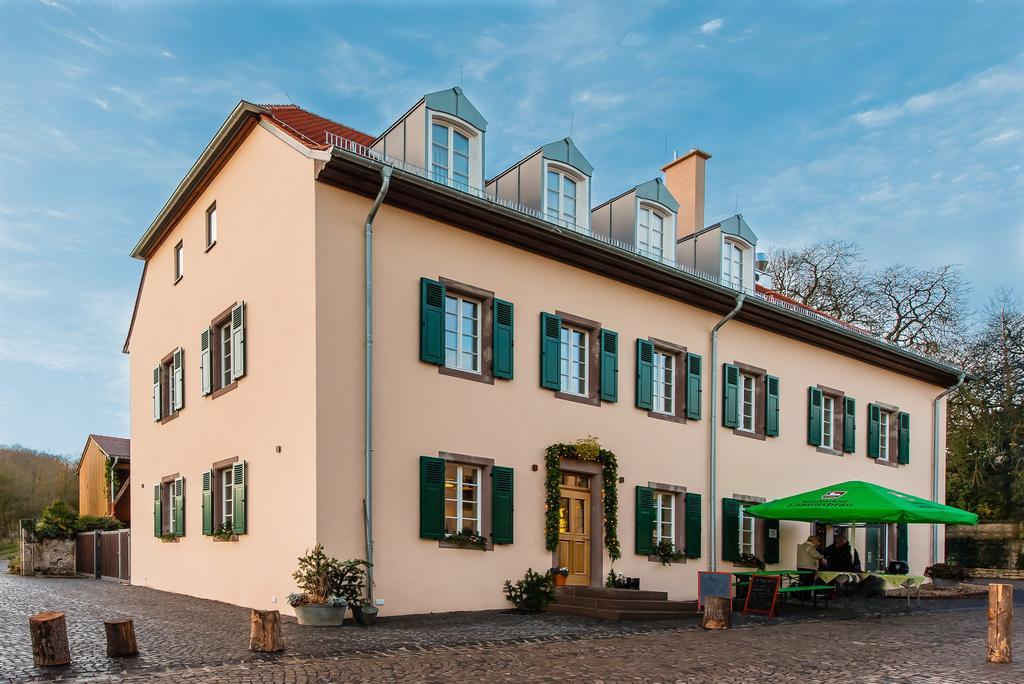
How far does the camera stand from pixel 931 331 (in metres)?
36.9

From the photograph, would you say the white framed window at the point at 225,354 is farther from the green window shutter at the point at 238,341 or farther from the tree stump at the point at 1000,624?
the tree stump at the point at 1000,624

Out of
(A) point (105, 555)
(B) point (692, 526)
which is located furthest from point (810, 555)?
(A) point (105, 555)

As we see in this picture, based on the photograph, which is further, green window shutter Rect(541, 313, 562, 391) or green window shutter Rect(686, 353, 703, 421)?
green window shutter Rect(686, 353, 703, 421)

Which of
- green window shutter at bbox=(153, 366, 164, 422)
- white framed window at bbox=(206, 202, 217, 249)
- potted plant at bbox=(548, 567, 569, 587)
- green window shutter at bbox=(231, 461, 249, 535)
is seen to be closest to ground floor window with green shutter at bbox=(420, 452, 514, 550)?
potted plant at bbox=(548, 567, 569, 587)

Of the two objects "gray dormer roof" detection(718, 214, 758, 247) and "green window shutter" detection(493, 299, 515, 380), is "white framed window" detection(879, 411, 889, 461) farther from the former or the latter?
"green window shutter" detection(493, 299, 515, 380)

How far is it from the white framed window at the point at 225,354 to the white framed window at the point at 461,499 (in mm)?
4714

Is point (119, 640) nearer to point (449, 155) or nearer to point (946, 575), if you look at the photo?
point (449, 155)

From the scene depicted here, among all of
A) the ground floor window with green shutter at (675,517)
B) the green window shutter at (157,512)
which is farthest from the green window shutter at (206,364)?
the ground floor window with green shutter at (675,517)

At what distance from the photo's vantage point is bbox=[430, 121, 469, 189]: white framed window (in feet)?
51.4

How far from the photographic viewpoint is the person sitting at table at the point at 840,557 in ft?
63.9

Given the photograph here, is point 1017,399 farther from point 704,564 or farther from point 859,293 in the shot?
point 704,564

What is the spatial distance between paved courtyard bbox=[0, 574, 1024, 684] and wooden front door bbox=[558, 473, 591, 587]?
1.91m

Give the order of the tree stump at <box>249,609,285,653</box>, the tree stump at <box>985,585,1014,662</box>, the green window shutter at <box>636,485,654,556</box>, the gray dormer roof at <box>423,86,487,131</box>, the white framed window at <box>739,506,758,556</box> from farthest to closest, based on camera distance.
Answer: the white framed window at <box>739,506,758,556</box> → the green window shutter at <box>636,485,654,556</box> → the gray dormer roof at <box>423,86,487,131</box> → the tree stump at <box>985,585,1014,662</box> → the tree stump at <box>249,609,285,653</box>

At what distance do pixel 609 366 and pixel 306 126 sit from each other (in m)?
6.82
